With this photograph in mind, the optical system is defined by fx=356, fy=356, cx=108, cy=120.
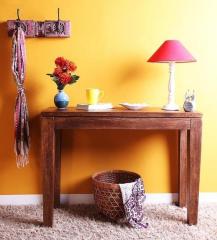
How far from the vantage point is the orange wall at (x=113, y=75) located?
258 centimetres

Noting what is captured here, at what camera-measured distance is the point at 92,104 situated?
238 centimetres

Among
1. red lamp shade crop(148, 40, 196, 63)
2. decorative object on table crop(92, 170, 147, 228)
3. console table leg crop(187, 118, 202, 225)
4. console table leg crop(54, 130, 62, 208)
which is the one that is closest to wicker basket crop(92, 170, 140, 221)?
decorative object on table crop(92, 170, 147, 228)

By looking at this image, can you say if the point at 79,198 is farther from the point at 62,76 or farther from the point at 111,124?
the point at 62,76

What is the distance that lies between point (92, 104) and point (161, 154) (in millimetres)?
696

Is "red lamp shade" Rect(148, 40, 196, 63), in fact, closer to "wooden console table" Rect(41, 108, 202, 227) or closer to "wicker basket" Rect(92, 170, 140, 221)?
"wooden console table" Rect(41, 108, 202, 227)

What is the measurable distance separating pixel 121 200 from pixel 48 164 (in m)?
0.51

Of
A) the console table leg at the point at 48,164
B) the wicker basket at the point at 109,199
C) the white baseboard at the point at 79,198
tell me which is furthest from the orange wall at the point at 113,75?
the console table leg at the point at 48,164

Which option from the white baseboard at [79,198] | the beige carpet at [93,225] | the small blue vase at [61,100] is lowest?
the beige carpet at [93,225]

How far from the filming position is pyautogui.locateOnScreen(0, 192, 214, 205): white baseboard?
8.68 feet

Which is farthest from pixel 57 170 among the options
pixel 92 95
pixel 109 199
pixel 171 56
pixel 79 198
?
pixel 171 56

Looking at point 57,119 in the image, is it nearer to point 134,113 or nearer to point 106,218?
point 134,113

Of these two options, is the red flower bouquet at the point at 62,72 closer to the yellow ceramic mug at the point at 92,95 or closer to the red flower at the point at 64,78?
the red flower at the point at 64,78

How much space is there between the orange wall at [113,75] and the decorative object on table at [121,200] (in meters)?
0.35

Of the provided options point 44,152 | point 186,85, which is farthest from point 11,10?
point 186,85
